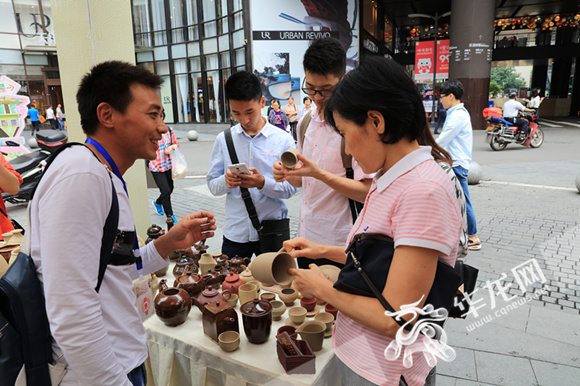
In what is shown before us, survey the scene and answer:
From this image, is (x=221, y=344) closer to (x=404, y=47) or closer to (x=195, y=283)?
(x=195, y=283)

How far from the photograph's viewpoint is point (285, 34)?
679 inches

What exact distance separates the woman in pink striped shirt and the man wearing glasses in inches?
28.8

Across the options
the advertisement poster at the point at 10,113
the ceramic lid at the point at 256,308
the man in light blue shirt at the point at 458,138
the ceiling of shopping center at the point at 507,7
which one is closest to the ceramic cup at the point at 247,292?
the ceramic lid at the point at 256,308

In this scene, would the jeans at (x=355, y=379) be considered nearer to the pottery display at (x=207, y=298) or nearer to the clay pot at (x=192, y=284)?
the pottery display at (x=207, y=298)

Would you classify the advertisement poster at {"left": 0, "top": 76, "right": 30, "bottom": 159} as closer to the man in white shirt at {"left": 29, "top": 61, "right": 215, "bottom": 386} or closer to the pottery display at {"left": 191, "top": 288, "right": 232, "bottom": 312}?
the pottery display at {"left": 191, "top": 288, "right": 232, "bottom": 312}

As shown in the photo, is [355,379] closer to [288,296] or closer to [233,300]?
[288,296]

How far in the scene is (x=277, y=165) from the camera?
6.78 ft

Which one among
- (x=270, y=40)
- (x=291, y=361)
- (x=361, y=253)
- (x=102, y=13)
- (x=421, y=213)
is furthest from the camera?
(x=270, y=40)

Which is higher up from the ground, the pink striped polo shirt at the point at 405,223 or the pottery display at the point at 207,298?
the pink striped polo shirt at the point at 405,223

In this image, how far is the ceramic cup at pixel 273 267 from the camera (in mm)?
1623

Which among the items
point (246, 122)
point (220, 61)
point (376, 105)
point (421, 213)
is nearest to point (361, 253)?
point (421, 213)

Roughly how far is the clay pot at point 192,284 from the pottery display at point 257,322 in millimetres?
477

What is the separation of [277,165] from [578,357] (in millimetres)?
2509

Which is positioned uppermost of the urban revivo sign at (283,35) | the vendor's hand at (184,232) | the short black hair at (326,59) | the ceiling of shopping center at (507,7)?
the ceiling of shopping center at (507,7)
